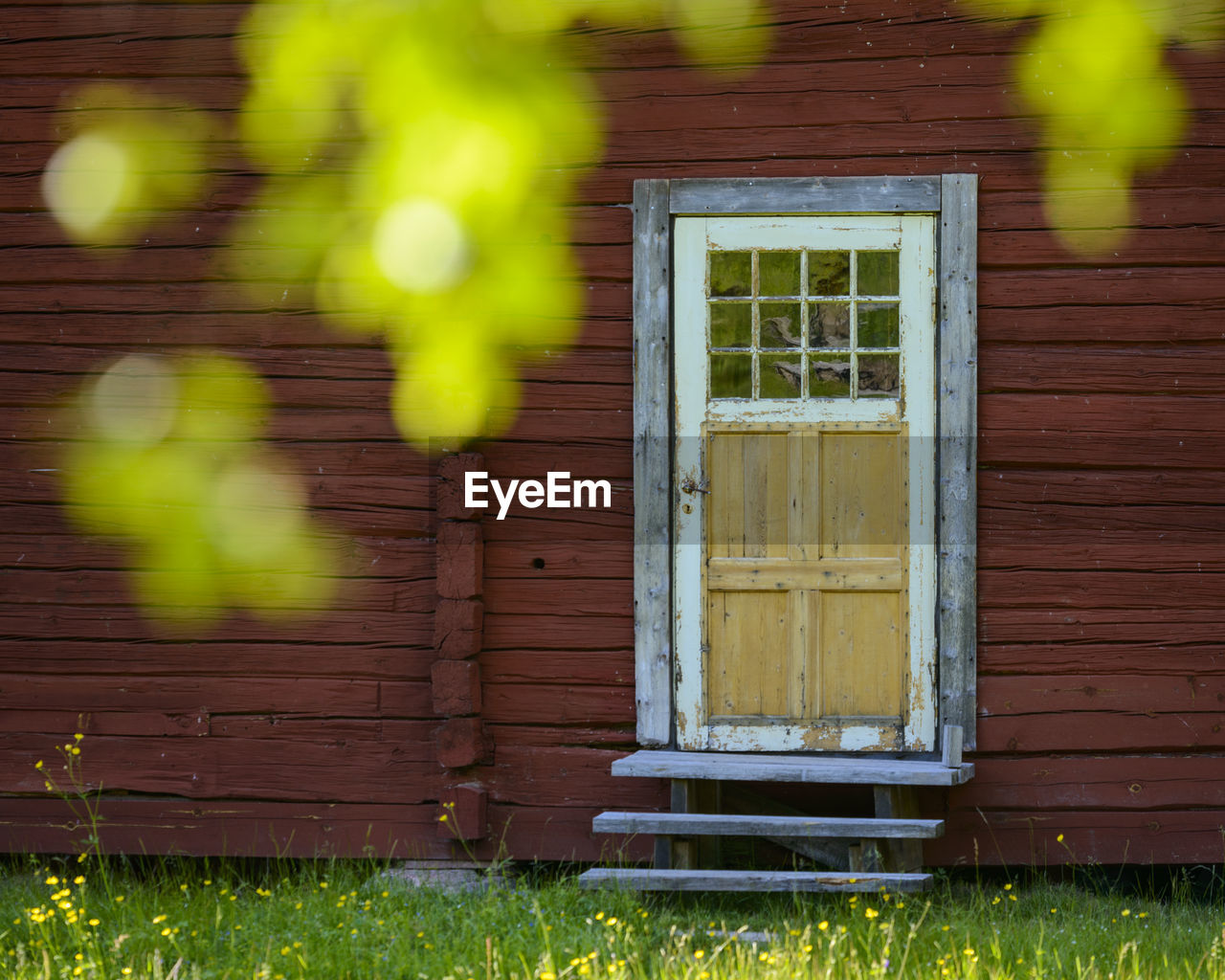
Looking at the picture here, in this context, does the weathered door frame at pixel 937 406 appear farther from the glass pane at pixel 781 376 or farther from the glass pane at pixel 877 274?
the glass pane at pixel 781 376

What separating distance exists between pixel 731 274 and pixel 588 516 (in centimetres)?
113

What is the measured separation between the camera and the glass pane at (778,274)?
4.35m

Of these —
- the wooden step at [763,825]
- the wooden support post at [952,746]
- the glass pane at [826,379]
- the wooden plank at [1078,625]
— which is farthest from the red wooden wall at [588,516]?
the glass pane at [826,379]

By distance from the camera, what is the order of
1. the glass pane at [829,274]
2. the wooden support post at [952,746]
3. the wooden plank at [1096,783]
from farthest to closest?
the glass pane at [829,274] < the wooden plank at [1096,783] < the wooden support post at [952,746]

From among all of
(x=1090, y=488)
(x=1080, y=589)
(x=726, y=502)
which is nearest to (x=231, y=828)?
(x=726, y=502)

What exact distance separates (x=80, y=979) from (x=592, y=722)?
1.96m

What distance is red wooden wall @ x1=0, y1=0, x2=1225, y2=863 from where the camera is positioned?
Result: 4262mm

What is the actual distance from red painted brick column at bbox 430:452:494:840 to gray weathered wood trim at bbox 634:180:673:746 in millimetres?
644

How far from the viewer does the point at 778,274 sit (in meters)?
4.36

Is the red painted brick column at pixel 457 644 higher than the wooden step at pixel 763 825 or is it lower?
higher

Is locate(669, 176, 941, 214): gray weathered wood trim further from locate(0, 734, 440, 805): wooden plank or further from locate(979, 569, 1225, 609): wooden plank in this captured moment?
locate(0, 734, 440, 805): wooden plank

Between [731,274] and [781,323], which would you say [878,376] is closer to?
[781,323]

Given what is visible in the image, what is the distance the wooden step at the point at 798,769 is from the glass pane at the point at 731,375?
1.42m

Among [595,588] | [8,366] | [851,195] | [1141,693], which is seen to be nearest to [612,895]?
[595,588]
